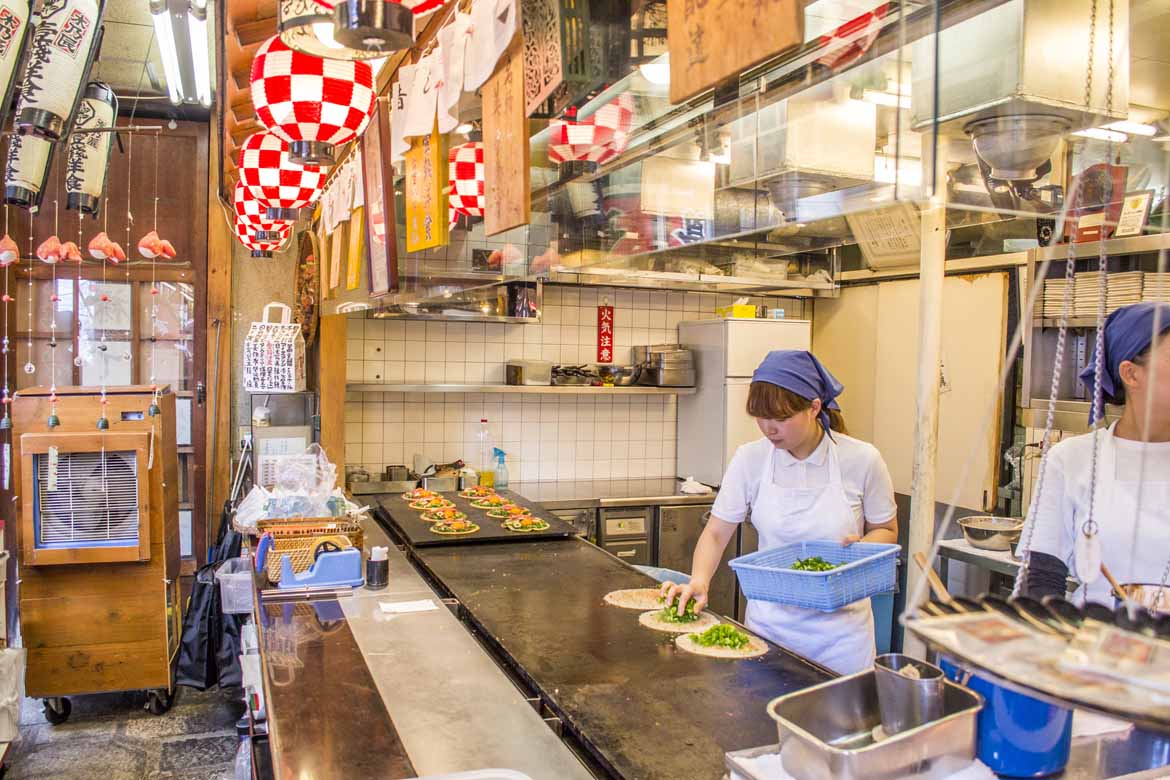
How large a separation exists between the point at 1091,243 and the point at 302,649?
4018 millimetres

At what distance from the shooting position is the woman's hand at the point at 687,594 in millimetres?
2771

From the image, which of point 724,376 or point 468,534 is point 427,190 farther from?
point 724,376

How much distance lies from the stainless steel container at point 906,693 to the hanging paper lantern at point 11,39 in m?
2.85

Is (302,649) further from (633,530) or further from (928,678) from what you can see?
(633,530)

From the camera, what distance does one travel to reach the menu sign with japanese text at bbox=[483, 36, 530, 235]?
1.89 meters

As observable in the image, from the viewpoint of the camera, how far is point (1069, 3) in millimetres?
1384

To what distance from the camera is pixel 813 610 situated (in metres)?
2.71

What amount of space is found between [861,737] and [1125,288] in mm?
3685

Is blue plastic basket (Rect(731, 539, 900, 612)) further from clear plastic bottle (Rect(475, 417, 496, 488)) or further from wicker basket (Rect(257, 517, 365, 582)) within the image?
clear plastic bottle (Rect(475, 417, 496, 488))

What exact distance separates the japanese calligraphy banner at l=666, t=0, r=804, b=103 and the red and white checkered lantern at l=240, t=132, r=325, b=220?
2.91 metres

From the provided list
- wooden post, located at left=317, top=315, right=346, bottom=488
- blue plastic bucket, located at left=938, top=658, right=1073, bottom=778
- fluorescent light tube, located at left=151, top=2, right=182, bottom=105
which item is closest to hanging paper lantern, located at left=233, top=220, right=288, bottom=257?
wooden post, located at left=317, top=315, right=346, bottom=488

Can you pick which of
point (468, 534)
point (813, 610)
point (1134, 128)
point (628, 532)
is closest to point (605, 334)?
point (628, 532)

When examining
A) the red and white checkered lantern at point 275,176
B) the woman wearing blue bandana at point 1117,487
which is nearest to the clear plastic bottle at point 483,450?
the red and white checkered lantern at point 275,176

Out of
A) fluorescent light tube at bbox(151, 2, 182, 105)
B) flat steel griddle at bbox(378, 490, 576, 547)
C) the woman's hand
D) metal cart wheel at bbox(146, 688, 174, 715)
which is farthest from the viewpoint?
metal cart wheel at bbox(146, 688, 174, 715)
